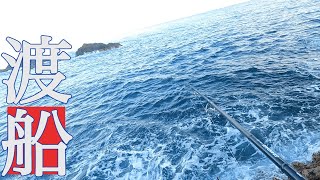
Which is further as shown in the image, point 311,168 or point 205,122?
point 205,122

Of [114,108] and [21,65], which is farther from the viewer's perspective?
[114,108]

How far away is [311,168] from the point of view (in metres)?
6.36

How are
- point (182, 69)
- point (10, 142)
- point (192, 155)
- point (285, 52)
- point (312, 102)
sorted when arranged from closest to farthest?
1. point (10, 142)
2. point (192, 155)
3. point (312, 102)
4. point (285, 52)
5. point (182, 69)

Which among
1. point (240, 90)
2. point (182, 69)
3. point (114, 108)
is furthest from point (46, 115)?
point (182, 69)

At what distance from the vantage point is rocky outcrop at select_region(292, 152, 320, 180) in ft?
19.4

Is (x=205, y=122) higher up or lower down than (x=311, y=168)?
lower down

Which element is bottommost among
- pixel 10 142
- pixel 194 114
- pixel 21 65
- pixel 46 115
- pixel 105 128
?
pixel 105 128

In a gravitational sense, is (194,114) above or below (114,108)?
above

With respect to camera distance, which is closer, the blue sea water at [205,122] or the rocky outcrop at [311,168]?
the rocky outcrop at [311,168]

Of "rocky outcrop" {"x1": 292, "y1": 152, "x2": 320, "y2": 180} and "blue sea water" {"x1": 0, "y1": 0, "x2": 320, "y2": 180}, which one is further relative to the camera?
"blue sea water" {"x1": 0, "y1": 0, "x2": 320, "y2": 180}

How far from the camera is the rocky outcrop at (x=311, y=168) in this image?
5905mm

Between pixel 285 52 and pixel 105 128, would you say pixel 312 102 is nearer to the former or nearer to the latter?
pixel 285 52

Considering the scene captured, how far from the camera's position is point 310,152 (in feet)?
26.0

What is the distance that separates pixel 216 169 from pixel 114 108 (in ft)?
33.6
